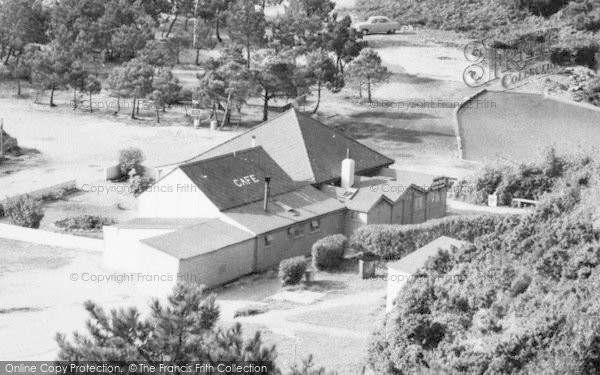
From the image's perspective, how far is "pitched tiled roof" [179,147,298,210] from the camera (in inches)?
1935

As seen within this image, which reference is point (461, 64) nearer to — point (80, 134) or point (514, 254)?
point (80, 134)

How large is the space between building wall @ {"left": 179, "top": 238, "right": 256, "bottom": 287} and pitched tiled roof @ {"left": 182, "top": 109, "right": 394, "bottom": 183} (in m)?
7.63

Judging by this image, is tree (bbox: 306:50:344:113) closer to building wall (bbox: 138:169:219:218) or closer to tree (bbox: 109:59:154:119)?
tree (bbox: 109:59:154:119)

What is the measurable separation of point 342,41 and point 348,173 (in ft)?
103

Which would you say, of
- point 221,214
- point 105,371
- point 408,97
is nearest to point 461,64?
point 408,97

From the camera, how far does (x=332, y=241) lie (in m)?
46.7

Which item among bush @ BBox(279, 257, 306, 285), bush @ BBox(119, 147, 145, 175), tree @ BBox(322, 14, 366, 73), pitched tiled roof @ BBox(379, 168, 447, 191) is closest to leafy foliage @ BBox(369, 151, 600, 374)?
bush @ BBox(279, 257, 306, 285)

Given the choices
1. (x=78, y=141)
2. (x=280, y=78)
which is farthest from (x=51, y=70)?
(x=280, y=78)

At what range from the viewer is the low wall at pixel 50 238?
50.3 m

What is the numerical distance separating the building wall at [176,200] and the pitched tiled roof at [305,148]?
6118mm

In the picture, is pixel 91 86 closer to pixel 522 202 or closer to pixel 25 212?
pixel 25 212

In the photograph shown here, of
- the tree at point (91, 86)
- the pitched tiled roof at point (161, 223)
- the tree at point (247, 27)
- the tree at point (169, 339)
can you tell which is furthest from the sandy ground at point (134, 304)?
the tree at point (247, 27)

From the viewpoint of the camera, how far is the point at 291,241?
49.0 meters

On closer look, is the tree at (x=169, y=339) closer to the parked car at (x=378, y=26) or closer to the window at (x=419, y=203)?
the window at (x=419, y=203)
